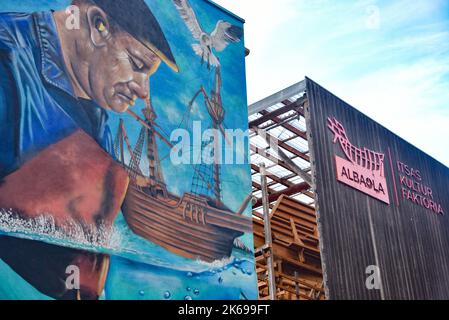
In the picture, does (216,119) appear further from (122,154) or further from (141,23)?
(122,154)

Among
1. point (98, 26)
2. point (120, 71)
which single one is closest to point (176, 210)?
point (120, 71)

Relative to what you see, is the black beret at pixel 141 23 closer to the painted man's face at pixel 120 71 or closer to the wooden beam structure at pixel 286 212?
the painted man's face at pixel 120 71

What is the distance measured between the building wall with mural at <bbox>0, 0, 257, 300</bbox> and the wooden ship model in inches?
1.2

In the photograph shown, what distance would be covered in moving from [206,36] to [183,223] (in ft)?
17.8

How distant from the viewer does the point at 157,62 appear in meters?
15.7

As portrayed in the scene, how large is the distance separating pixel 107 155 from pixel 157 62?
3.11 metres

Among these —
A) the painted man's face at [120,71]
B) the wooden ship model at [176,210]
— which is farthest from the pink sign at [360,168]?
the painted man's face at [120,71]

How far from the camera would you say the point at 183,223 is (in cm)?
1483

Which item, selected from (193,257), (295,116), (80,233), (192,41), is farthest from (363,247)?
(80,233)

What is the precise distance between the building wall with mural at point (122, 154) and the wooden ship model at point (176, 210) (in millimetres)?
31

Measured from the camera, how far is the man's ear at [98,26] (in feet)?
47.9

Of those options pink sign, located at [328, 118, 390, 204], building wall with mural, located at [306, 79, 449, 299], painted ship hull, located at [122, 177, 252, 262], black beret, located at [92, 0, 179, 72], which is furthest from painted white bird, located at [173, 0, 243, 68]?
pink sign, located at [328, 118, 390, 204]
